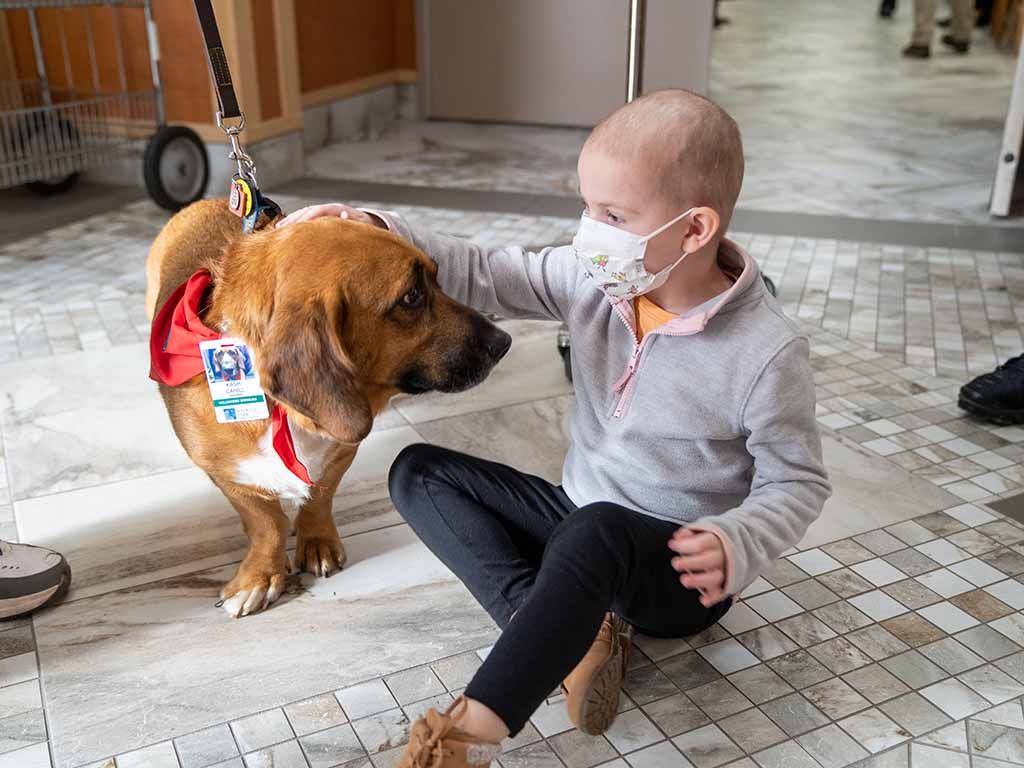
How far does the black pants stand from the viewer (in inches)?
45.8

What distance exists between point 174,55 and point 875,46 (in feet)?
23.4

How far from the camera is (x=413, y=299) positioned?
4.68 feet

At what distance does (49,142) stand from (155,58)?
601mm

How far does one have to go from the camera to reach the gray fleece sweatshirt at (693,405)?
4.23 feet

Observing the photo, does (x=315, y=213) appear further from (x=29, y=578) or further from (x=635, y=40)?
(x=635, y=40)

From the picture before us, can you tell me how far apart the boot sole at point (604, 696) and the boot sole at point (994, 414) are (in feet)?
4.62

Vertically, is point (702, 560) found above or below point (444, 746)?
above

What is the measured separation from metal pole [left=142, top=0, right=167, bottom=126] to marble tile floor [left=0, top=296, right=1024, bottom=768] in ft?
7.10

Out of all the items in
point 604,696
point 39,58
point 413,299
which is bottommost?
point 604,696

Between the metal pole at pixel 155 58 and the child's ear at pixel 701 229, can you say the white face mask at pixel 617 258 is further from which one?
the metal pole at pixel 155 58

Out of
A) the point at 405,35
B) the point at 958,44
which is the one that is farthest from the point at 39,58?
the point at 958,44

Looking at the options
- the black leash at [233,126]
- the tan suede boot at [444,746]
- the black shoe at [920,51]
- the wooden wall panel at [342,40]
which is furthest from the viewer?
the black shoe at [920,51]

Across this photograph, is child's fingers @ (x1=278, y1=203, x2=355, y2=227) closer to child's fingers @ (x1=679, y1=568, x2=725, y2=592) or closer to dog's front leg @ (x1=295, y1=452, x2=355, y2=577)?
dog's front leg @ (x1=295, y1=452, x2=355, y2=577)

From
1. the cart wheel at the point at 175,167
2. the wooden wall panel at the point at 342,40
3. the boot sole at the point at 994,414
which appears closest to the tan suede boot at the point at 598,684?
Result: the boot sole at the point at 994,414
